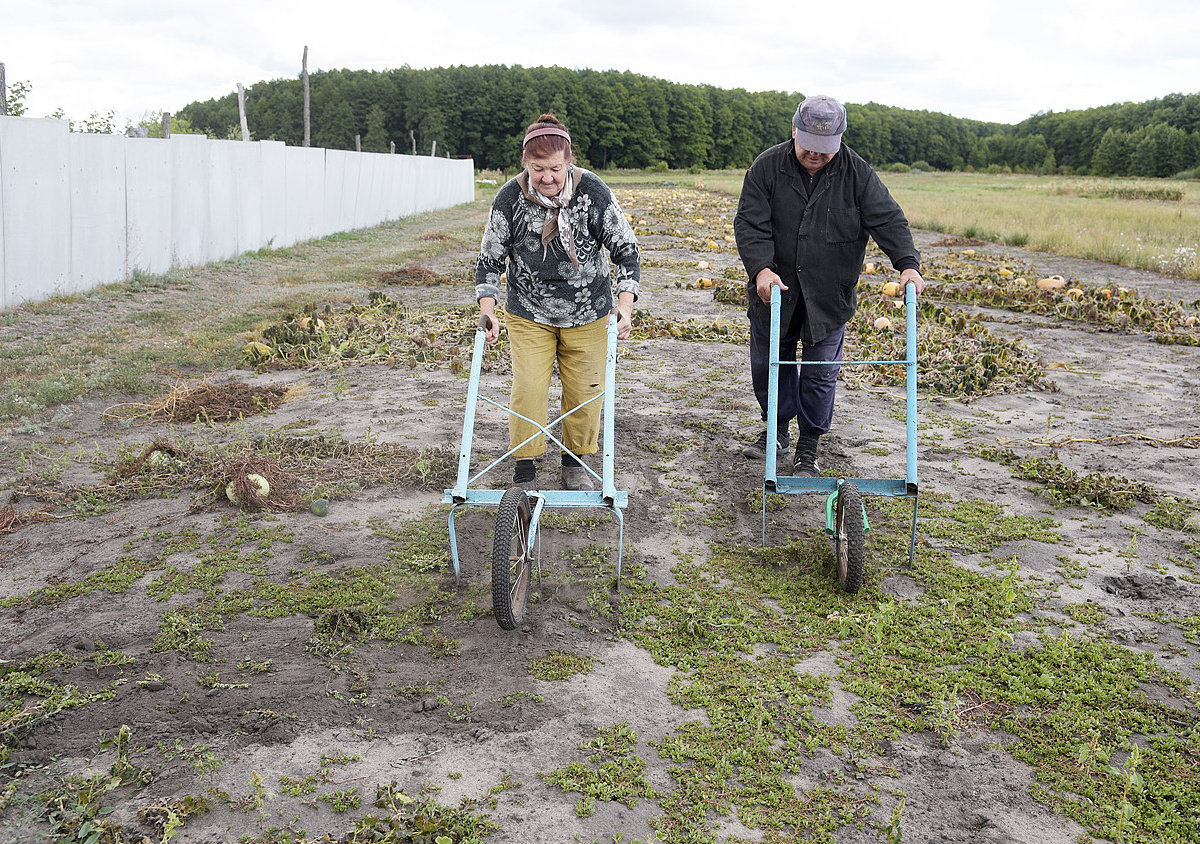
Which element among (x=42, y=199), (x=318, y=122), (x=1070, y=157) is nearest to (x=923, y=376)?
(x=42, y=199)

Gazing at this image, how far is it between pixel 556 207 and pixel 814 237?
1.62m

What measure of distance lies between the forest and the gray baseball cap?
7764 cm

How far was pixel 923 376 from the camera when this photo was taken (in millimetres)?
8359

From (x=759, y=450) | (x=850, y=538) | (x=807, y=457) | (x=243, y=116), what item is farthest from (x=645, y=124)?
(x=850, y=538)

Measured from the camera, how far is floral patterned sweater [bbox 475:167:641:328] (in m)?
4.57

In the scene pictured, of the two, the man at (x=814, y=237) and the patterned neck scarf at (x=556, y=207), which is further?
the man at (x=814, y=237)

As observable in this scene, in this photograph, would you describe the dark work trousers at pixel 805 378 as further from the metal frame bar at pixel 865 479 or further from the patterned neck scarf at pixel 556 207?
the patterned neck scarf at pixel 556 207

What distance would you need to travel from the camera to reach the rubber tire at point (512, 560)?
3.52 meters

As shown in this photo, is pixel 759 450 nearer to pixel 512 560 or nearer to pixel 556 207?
pixel 556 207

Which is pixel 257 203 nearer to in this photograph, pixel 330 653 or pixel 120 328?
pixel 120 328

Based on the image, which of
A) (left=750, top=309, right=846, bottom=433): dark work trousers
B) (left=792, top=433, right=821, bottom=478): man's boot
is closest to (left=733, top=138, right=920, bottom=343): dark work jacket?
(left=750, top=309, right=846, bottom=433): dark work trousers

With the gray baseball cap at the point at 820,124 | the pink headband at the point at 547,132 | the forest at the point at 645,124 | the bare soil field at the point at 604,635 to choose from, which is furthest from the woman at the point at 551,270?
the forest at the point at 645,124

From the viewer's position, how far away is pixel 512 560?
3.84 m

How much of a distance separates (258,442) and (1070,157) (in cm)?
12362
